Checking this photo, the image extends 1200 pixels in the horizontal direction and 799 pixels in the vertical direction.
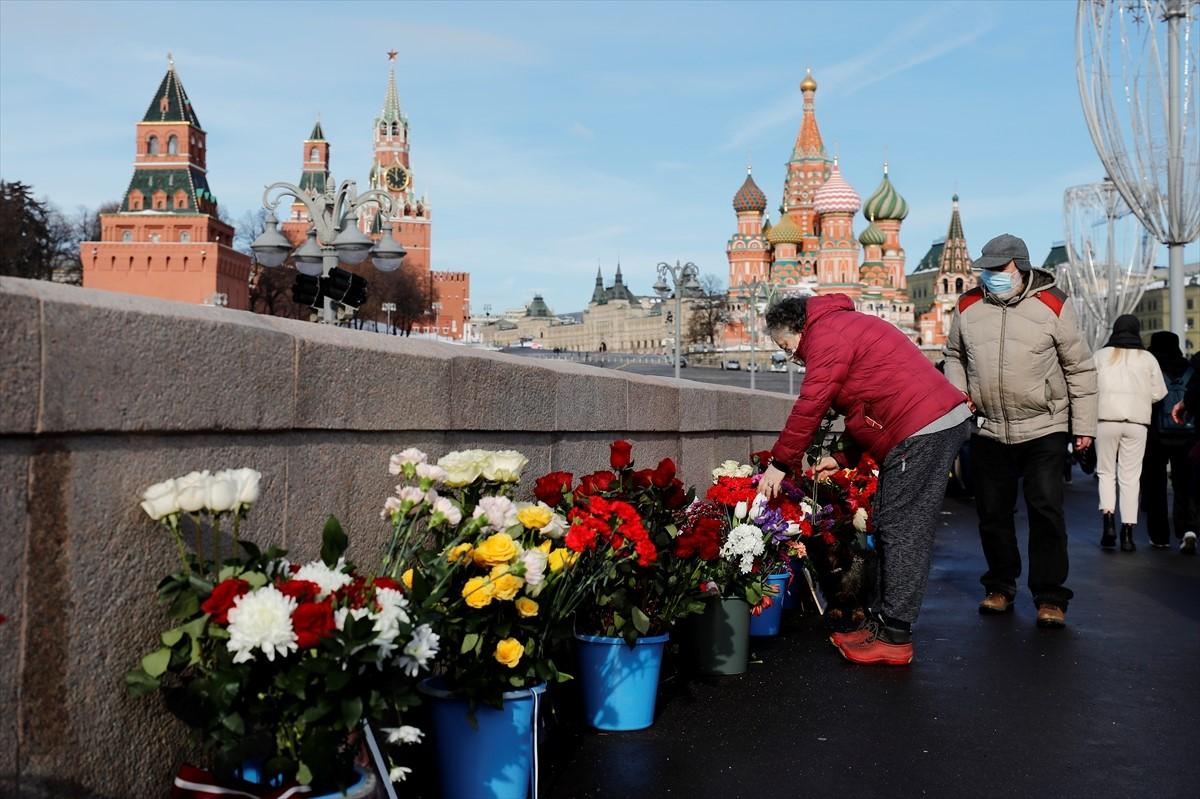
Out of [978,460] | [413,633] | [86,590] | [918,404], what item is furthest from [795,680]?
[86,590]

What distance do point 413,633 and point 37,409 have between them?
964 millimetres

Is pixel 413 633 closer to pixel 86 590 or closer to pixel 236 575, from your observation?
pixel 236 575

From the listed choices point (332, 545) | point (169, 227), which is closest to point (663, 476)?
point (332, 545)

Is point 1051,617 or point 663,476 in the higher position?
point 663,476

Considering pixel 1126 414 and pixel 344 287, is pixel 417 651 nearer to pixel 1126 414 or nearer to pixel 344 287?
pixel 1126 414

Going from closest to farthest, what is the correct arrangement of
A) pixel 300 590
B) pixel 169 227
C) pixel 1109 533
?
pixel 300 590 < pixel 1109 533 < pixel 169 227

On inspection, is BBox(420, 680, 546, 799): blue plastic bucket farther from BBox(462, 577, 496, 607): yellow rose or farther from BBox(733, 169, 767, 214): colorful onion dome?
BBox(733, 169, 767, 214): colorful onion dome

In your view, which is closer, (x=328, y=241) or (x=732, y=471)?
(x=732, y=471)

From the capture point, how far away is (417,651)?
2.90 metres

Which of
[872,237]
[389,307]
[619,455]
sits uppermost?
[872,237]

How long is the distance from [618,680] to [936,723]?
4.05 ft

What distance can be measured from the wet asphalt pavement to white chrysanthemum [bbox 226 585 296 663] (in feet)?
4.94

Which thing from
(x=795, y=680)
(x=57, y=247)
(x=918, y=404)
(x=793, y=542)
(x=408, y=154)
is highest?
(x=408, y=154)

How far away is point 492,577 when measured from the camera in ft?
11.3
